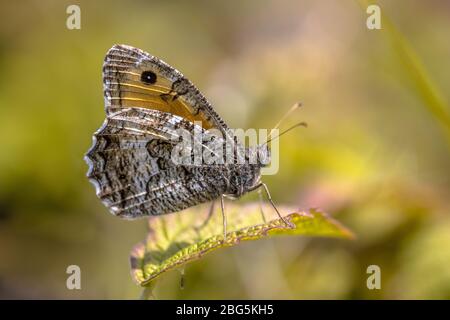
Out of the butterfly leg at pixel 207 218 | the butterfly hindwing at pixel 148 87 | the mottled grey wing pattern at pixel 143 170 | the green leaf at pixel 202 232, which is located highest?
the butterfly hindwing at pixel 148 87

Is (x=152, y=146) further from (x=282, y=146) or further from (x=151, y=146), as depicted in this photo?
(x=282, y=146)

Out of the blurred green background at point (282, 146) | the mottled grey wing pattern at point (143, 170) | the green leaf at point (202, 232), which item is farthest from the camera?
the blurred green background at point (282, 146)

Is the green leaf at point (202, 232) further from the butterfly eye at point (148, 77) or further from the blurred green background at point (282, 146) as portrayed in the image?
the butterfly eye at point (148, 77)

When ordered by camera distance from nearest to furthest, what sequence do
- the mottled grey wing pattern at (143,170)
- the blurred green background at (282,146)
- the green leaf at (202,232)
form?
the green leaf at (202,232) → the mottled grey wing pattern at (143,170) → the blurred green background at (282,146)

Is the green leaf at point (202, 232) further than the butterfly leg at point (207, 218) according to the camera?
No

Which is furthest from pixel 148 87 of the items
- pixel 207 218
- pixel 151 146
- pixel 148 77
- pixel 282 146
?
pixel 282 146

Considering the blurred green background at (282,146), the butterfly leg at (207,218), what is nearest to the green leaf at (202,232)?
the butterfly leg at (207,218)

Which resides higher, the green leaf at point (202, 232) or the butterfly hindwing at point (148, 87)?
the butterfly hindwing at point (148, 87)
